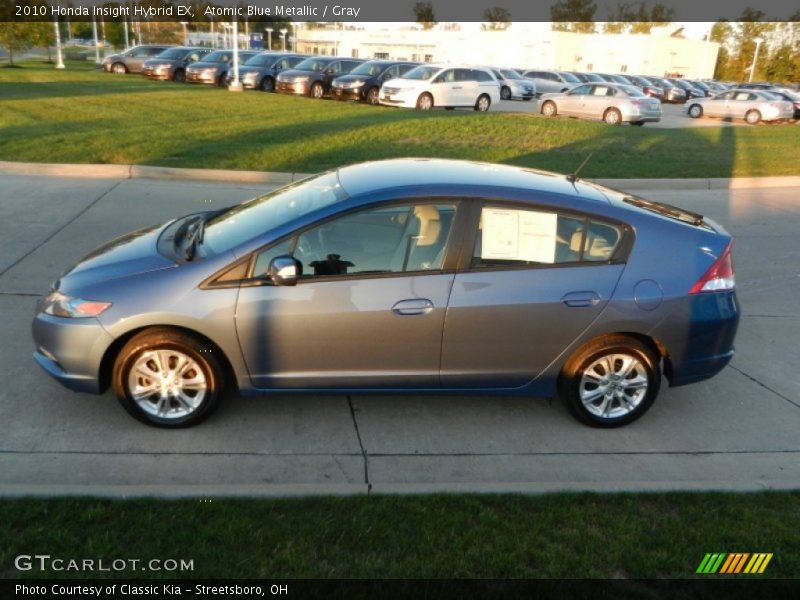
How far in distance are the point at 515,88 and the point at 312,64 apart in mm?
10490

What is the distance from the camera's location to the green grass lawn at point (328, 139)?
Answer: 1266 cm

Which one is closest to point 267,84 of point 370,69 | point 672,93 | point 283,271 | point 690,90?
point 370,69

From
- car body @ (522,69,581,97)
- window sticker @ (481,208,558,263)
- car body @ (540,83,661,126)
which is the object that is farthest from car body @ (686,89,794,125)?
window sticker @ (481,208,558,263)

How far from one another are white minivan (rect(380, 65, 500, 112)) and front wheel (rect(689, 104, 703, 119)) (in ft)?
35.7

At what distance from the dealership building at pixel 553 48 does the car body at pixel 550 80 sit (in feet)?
131

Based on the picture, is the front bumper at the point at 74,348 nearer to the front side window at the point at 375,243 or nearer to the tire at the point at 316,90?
the front side window at the point at 375,243

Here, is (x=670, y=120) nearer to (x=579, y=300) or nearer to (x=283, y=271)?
(x=579, y=300)

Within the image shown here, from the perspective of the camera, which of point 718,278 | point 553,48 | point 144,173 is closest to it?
point 718,278

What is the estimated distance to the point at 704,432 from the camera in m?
4.86

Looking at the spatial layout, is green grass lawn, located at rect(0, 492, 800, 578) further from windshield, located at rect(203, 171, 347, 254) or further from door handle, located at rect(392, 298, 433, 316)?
windshield, located at rect(203, 171, 347, 254)

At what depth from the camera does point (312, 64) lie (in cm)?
2930

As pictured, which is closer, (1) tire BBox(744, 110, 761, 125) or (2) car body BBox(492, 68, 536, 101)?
(1) tire BBox(744, 110, 761, 125)

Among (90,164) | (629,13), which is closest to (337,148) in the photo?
(90,164)

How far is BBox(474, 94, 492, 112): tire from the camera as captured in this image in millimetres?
25250
